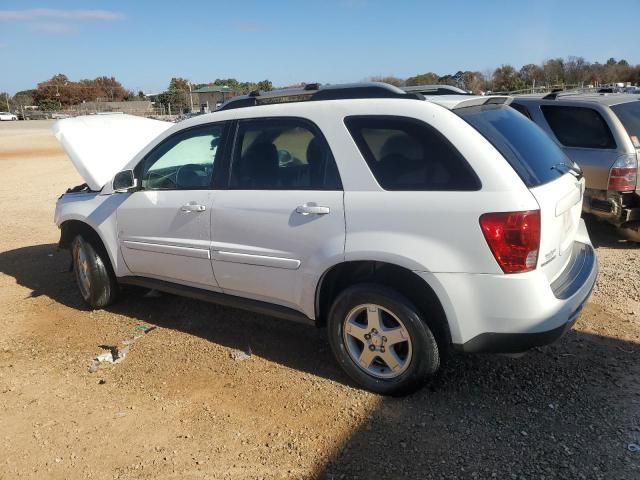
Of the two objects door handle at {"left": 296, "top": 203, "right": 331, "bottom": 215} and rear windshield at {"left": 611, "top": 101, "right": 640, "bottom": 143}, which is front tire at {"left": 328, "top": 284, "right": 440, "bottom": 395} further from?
rear windshield at {"left": 611, "top": 101, "right": 640, "bottom": 143}

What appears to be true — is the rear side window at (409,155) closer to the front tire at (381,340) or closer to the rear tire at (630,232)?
the front tire at (381,340)

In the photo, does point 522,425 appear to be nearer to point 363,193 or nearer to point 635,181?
point 363,193

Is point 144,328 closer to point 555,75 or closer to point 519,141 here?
point 519,141

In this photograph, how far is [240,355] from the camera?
418cm

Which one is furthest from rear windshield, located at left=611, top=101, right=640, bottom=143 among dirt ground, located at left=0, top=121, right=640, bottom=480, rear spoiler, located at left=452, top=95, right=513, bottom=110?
rear spoiler, located at left=452, top=95, right=513, bottom=110

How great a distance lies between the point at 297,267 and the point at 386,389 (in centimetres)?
94

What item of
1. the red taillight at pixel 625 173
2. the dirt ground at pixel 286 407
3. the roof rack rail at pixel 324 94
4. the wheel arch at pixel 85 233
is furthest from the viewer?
the red taillight at pixel 625 173

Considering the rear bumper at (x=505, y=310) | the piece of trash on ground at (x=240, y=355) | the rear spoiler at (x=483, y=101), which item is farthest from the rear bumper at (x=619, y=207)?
the piece of trash on ground at (x=240, y=355)

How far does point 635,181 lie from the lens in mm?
5949

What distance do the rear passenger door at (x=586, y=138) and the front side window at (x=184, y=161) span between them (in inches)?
168

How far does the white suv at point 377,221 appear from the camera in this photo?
2951 mm

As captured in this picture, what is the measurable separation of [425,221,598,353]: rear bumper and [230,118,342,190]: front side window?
3.13 feet

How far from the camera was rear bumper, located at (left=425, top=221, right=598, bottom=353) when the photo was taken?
2918 millimetres

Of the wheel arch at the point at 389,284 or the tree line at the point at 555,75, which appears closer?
the wheel arch at the point at 389,284
